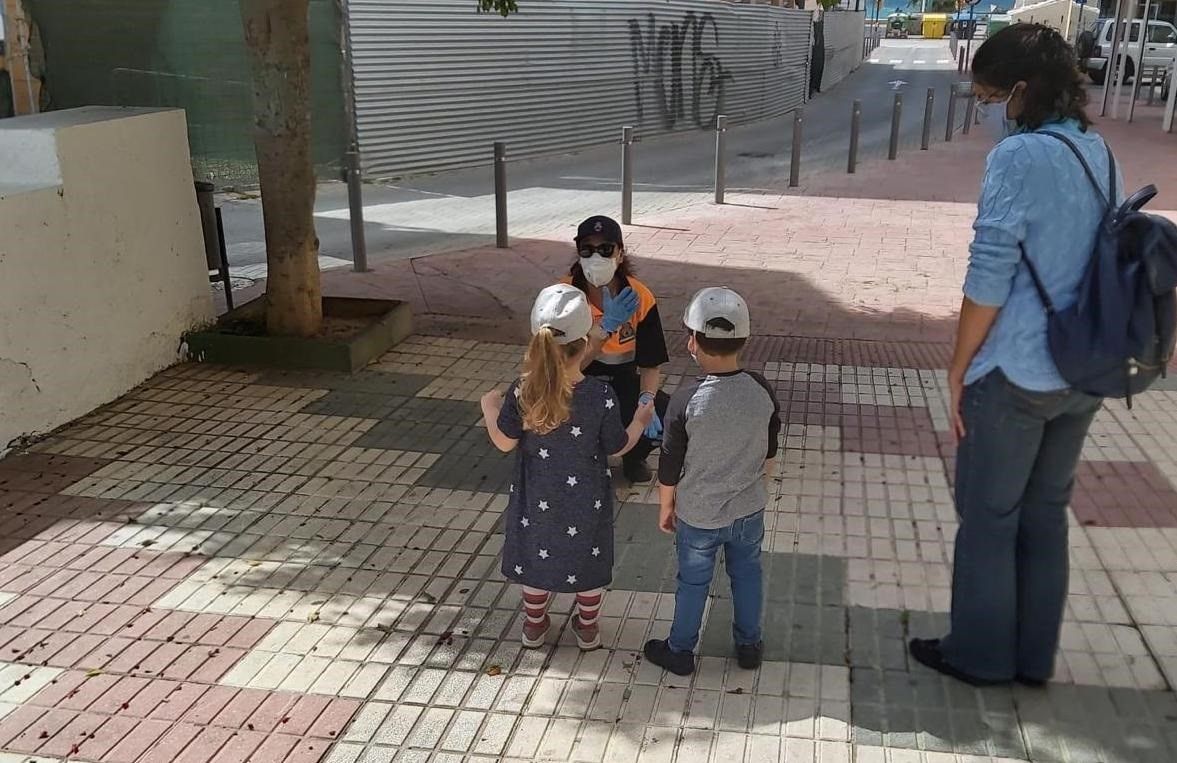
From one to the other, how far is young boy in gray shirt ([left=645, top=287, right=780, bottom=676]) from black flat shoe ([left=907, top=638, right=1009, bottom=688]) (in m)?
0.69

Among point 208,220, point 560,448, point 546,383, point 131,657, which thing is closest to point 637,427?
point 560,448

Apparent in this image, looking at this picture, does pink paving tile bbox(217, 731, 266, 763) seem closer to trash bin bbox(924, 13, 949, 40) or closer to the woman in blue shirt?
the woman in blue shirt

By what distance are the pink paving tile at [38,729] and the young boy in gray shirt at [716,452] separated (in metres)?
2.02

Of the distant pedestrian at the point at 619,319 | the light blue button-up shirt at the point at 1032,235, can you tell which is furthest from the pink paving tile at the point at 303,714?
the light blue button-up shirt at the point at 1032,235

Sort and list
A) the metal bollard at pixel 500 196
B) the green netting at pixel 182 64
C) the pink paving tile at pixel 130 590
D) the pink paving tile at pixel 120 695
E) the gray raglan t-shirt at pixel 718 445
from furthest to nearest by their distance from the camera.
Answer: the green netting at pixel 182 64
the metal bollard at pixel 500 196
the pink paving tile at pixel 130 590
the pink paving tile at pixel 120 695
the gray raglan t-shirt at pixel 718 445

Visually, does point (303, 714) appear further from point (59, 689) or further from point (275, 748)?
point (59, 689)

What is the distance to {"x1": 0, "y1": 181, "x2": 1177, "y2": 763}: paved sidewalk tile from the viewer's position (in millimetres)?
3244

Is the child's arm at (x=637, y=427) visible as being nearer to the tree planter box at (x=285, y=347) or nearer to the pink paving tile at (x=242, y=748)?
the pink paving tile at (x=242, y=748)

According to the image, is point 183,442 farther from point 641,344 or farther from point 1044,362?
point 1044,362

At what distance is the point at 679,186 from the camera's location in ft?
48.8

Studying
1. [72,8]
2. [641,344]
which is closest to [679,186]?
[72,8]

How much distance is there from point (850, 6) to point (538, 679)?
4968 centimetres

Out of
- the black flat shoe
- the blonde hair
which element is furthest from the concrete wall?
the black flat shoe

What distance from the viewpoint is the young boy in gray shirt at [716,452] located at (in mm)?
3162
